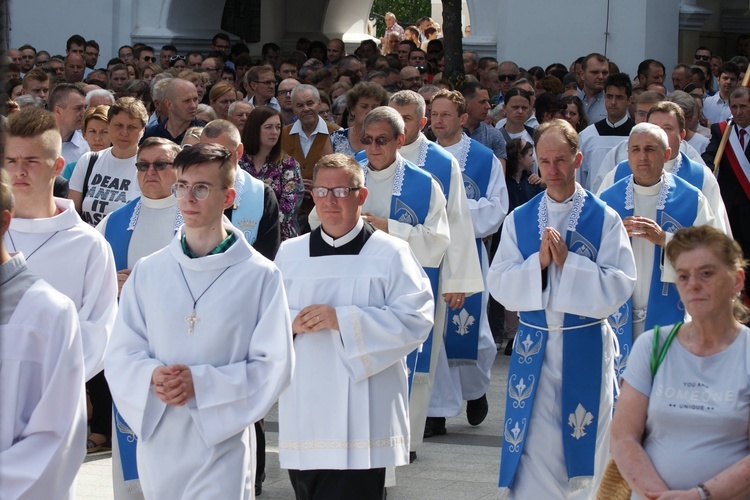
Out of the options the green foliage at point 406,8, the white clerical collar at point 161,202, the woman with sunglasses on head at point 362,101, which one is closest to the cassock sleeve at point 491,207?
the woman with sunglasses on head at point 362,101

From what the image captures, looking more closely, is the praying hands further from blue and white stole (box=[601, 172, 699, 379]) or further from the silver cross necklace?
blue and white stole (box=[601, 172, 699, 379])

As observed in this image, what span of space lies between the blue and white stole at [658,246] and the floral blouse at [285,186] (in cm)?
184

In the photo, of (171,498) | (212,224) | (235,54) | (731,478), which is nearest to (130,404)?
(171,498)

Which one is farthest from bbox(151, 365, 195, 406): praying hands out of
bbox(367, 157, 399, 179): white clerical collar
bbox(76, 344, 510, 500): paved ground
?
bbox(367, 157, 399, 179): white clerical collar

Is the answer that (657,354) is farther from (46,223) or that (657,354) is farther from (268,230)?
(268,230)

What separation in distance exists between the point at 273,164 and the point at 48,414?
4.41 m

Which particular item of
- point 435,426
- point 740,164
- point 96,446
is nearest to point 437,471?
point 435,426

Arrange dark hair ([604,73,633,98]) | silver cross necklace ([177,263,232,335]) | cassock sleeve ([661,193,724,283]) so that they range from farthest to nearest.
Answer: dark hair ([604,73,633,98]) → cassock sleeve ([661,193,724,283]) → silver cross necklace ([177,263,232,335])

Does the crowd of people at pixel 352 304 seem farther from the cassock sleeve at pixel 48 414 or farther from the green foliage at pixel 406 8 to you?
the green foliage at pixel 406 8

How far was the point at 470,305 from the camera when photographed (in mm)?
8734

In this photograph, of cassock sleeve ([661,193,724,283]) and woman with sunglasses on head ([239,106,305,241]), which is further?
woman with sunglasses on head ([239,106,305,241])

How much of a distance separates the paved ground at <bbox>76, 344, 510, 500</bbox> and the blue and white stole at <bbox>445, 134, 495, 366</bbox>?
0.46m

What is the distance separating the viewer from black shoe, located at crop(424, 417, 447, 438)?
323 inches

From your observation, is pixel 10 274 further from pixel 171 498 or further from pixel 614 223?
pixel 614 223
